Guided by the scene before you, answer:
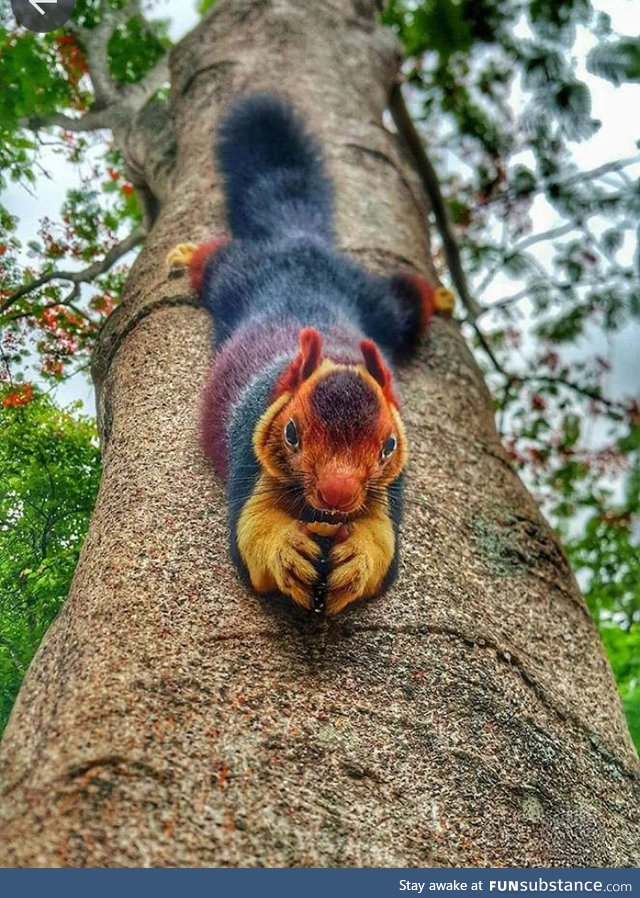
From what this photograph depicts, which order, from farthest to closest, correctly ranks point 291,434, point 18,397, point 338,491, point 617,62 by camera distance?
point 617,62 → point 18,397 → point 291,434 → point 338,491

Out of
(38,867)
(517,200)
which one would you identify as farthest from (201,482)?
(517,200)

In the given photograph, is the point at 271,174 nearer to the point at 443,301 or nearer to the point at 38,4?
the point at 443,301

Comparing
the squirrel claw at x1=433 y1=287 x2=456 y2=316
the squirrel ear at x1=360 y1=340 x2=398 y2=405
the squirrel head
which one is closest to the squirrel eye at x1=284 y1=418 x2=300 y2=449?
the squirrel head

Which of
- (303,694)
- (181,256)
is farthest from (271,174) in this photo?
(303,694)

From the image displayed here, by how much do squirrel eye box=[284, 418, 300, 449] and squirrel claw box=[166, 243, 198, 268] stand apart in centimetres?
105

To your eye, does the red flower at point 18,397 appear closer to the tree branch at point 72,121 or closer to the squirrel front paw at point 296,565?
the squirrel front paw at point 296,565

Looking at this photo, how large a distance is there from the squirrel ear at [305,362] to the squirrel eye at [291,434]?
8 centimetres

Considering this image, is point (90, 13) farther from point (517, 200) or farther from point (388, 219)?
point (517, 200)

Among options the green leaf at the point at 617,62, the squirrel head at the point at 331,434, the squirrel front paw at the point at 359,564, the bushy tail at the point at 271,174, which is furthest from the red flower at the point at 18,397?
the green leaf at the point at 617,62

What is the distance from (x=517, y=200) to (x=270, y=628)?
10.4 feet

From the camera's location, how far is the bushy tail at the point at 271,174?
229 centimetres

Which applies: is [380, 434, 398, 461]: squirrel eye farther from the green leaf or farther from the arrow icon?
the arrow icon

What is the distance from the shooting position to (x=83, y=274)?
6.95ft

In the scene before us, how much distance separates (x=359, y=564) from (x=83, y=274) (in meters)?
1.34
